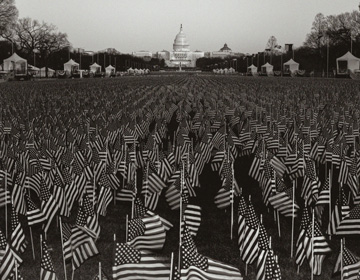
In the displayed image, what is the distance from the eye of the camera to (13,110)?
1056 inches

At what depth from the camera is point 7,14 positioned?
92188 mm

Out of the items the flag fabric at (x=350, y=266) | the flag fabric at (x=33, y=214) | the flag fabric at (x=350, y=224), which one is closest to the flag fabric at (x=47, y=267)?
the flag fabric at (x=350, y=266)

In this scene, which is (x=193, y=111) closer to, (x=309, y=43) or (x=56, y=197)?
(x=56, y=197)

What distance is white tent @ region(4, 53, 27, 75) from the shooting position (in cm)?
9055

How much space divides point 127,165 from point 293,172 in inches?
124

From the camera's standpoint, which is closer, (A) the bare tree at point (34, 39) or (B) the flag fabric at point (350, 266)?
(B) the flag fabric at point (350, 266)

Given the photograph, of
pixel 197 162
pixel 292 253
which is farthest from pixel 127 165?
pixel 292 253

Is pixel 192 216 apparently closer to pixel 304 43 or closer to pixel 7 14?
pixel 7 14

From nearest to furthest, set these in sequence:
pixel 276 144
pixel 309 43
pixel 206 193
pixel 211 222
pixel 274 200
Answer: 1. pixel 274 200
2. pixel 211 222
3. pixel 206 193
4. pixel 276 144
5. pixel 309 43

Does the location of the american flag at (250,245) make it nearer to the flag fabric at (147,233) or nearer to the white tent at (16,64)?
the flag fabric at (147,233)

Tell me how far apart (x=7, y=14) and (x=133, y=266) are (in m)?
90.4

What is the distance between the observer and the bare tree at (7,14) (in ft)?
301

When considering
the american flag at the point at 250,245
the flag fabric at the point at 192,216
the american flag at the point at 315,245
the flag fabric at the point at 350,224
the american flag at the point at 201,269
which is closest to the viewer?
the american flag at the point at 201,269

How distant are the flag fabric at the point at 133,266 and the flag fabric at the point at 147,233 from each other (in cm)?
187
